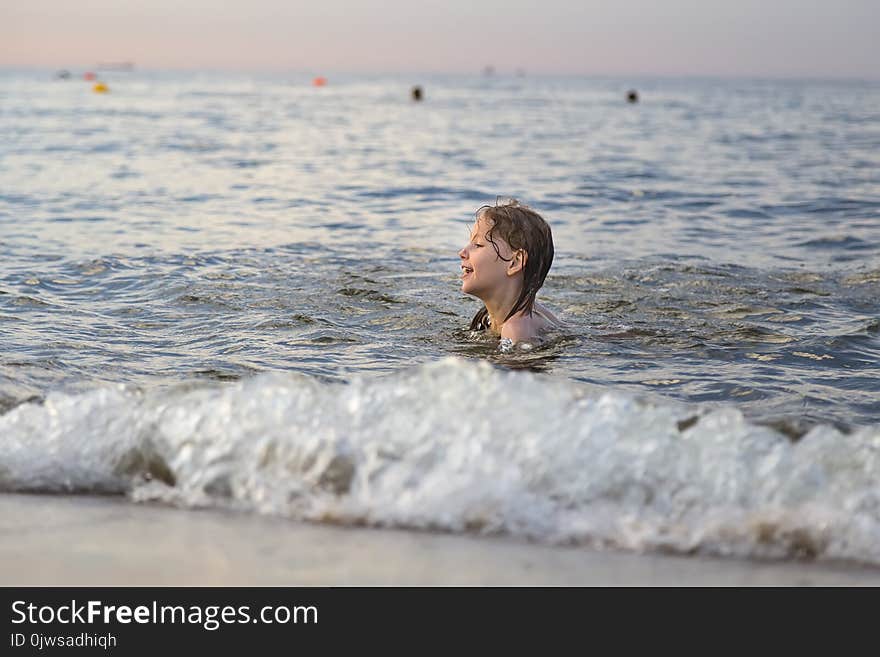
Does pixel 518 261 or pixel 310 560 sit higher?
pixel 518 261

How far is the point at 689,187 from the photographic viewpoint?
48.0ft

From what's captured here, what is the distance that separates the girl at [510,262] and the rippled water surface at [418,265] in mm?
270

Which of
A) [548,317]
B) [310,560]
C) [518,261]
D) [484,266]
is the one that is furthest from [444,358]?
[310,560]

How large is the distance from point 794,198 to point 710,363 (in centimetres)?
877

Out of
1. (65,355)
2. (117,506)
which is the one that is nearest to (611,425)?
(117,506)

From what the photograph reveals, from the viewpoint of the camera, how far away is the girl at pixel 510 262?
231 inches

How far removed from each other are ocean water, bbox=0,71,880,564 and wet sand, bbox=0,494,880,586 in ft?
0.35

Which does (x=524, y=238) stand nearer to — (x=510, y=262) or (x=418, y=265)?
(x=510, y=262)

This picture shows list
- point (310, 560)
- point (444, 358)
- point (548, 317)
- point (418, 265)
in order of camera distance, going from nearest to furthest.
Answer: point (310, 560)
point (444, 358)
point (548, 317)
point (418, 265)

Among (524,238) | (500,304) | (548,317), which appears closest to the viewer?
(524,238)

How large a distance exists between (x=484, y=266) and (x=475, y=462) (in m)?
2.82

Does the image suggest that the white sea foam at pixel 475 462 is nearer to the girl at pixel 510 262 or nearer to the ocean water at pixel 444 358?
the ocean water at pixel 444 358

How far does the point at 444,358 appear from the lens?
17.0ft
